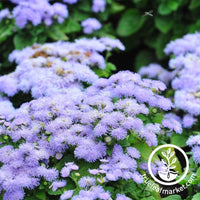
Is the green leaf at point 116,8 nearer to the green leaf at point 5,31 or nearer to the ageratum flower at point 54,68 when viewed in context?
the ageratum flower at point 54,68

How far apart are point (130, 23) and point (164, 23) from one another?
16.6 inches

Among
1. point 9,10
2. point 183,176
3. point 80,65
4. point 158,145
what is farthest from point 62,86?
point 9,10

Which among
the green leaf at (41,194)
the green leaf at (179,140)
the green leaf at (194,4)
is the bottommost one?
the green leaf at (41,194)

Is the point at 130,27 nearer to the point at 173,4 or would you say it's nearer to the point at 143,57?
the point at 143,57

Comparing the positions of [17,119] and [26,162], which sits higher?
[17,119]

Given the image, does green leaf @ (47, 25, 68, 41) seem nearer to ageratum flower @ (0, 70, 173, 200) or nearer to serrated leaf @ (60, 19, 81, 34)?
serrated leaf @ (60, 19, 81, 34)

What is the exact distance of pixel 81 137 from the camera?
2354 mm

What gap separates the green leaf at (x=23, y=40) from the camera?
4041mm

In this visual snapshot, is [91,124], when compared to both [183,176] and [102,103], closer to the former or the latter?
[102,103]

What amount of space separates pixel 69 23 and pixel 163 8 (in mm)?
1008

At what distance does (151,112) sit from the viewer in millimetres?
2664

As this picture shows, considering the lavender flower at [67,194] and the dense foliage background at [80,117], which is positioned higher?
the dense foliage background at [80,117]

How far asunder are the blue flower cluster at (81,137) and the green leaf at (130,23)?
2120 millimetres

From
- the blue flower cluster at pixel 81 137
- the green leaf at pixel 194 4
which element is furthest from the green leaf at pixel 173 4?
the blue flower cluster at pixel 81 137
